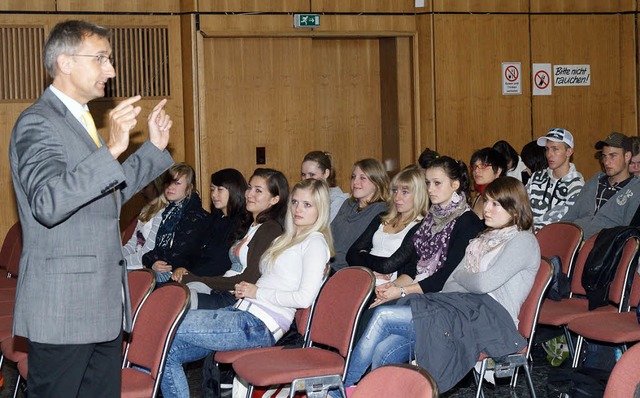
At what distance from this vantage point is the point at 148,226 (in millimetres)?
6258

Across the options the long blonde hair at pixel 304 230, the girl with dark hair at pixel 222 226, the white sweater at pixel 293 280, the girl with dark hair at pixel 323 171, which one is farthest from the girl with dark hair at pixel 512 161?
the white sweater at pixel 293 280

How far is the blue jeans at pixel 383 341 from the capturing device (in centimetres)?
433

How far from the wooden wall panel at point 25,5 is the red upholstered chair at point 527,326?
548cm

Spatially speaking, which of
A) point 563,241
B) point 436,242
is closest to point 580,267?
point 563,241

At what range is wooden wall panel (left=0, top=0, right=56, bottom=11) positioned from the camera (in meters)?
7.89

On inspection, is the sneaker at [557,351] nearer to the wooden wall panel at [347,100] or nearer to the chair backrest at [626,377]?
the chair backrest at [626,377]

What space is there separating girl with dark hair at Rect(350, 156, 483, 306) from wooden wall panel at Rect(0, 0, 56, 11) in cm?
443

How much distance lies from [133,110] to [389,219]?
2.87 metres

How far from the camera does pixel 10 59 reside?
313 inches

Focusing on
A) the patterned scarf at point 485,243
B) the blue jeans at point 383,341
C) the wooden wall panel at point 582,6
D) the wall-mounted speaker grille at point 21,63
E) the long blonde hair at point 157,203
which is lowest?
the blue jeans at point 383,341

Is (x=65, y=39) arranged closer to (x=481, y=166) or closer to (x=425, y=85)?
(x=481, y=166)

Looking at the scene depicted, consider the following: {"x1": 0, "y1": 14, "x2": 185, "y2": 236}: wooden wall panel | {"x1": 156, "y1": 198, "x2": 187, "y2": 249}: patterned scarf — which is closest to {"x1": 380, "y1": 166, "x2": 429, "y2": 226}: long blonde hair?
{"x1": 156, "y1": 198, "x2": 187, "y2": 249}: patterned scarf

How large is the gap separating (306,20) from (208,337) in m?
4.79

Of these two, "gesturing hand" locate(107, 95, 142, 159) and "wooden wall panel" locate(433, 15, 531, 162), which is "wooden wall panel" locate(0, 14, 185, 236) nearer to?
"wooden wall panel" locate(433, 15, 531, 162)
